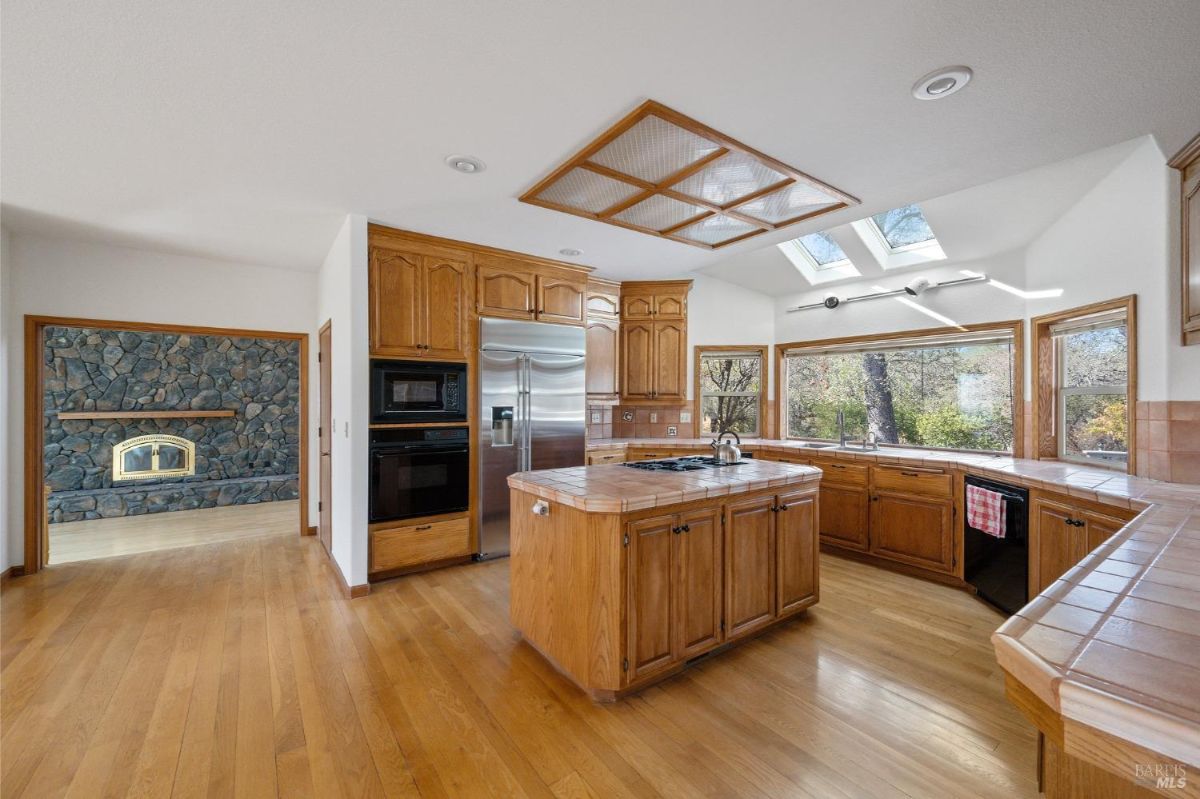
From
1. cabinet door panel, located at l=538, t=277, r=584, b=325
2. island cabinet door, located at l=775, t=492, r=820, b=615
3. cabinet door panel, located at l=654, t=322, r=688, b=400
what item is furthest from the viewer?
cabinet door panel, located at l=654, t=322, r=688, b=400

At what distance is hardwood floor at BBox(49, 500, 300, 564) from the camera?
450 cm

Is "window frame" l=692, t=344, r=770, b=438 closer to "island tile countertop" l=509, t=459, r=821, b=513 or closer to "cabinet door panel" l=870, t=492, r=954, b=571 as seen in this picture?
"cabinet door panel" l=870, t=492, r=954, b=571

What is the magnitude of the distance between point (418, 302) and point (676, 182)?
2070mm

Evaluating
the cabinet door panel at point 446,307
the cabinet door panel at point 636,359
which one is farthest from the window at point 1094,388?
the cabinet door panel at point 446,307

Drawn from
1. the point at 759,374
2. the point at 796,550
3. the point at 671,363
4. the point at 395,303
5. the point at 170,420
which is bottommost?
the point at 796,550

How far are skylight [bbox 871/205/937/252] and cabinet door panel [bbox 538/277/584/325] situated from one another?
250cm

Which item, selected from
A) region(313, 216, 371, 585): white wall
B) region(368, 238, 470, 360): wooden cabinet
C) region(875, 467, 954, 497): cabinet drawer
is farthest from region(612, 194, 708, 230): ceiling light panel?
region(875, 467, 954, 497): cabinet drawer

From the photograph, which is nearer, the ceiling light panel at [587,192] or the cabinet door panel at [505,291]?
the ceiling light panel at [587,192]

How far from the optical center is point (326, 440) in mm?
4312

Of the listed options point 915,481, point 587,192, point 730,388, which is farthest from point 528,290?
point 915,481

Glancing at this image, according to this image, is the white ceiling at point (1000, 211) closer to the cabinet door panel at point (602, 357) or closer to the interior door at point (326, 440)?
the cabinet door panel at point (602, 357)

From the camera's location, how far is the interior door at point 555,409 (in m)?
4.15

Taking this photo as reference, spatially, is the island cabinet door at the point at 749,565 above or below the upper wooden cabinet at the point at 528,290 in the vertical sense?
below

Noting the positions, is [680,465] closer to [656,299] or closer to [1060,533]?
[1060,533]
